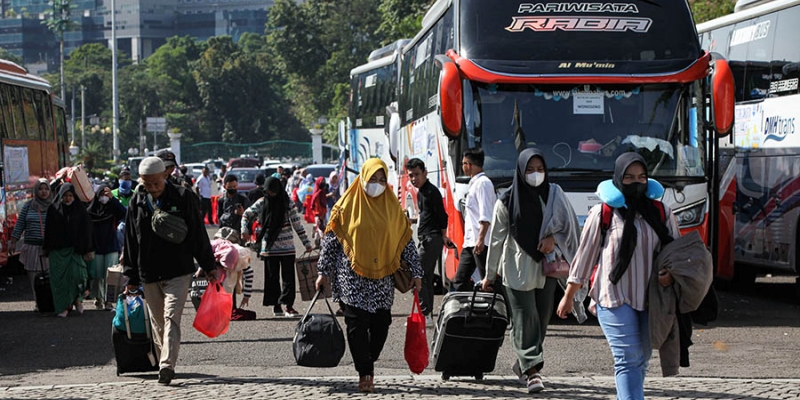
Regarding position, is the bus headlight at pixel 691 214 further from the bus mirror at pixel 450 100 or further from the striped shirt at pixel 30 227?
the striped shirt at pixel 30 227

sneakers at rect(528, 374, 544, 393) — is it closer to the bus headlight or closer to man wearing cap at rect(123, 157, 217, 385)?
man wearing cap at rect(123, 157, 217, 385)

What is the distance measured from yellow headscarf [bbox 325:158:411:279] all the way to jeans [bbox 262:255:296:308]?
5359 millimetres

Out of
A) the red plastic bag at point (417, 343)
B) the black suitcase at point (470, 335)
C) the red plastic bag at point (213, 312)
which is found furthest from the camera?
the red plastic bag at point (213, 312)

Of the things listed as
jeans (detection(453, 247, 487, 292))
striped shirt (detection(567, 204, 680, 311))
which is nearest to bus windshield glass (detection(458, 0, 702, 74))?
jeans (detection(453, 247, 487, 292))

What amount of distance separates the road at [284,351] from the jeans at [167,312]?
0.40 metres

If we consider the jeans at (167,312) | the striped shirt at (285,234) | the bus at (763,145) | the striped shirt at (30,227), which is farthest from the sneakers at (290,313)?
the bus at (763,145)

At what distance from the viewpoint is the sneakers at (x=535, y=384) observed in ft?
29.9

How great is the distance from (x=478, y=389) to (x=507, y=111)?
16.8 feet

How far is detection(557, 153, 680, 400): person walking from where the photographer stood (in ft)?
23.7

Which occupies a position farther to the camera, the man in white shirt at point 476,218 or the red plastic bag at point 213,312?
the man in white shirt at point 476,218

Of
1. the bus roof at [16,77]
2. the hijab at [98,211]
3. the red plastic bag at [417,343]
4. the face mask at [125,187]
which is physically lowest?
the red plastic bag at [417,343]

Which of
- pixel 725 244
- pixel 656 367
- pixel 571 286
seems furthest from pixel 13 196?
pixel 571 286

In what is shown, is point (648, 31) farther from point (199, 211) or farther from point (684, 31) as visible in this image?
point (199, 211)

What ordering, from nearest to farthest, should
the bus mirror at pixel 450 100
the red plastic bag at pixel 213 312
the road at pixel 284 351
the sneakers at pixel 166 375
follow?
the sneakers at pixel 166 375 < the red plastic bag at pixel 213 312 < the road at pixel 284 351 < the bus mirror at pixel 450 100
